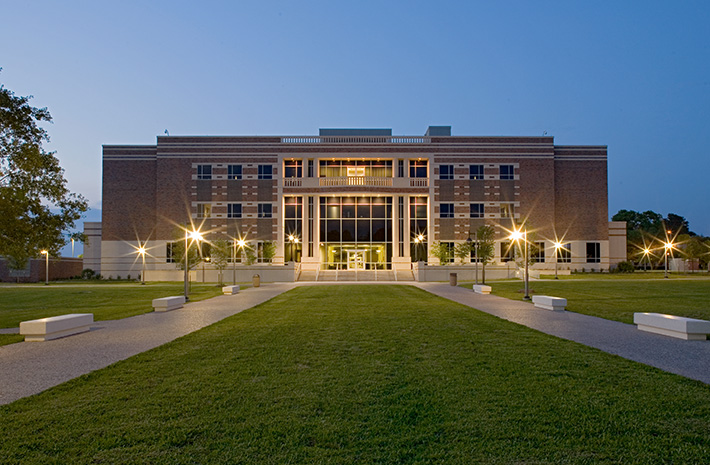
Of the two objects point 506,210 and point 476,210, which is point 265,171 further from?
point 506,210

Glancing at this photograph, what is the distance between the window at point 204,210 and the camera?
5241 cm

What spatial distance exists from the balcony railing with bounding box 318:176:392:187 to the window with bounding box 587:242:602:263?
2435 cm

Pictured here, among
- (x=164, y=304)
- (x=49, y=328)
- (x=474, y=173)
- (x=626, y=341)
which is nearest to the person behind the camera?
(x=626, y=341)

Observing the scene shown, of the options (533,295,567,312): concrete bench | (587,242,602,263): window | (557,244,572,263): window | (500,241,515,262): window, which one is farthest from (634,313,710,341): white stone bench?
(587,242,602,263): window

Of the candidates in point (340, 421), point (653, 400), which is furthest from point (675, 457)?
point (340, 421)

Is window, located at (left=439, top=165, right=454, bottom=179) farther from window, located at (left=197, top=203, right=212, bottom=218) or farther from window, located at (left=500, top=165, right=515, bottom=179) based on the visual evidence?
window, located at (left=197, top=203, right=212, bottom=218)

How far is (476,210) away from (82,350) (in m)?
46.8

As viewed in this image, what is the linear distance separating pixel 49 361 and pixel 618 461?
9.84 metres

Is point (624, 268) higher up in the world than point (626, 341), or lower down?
higher up

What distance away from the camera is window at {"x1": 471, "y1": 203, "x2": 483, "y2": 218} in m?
52.5

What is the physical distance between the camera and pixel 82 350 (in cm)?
1044

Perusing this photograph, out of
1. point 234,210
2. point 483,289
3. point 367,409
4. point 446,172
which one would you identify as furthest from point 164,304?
point 446,172

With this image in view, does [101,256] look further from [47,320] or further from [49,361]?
[49,361]

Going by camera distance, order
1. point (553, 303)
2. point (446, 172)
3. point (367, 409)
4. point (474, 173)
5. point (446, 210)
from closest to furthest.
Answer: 1. point (367, 409)
2. point (553, 303)
3. point (446, 210)
4. point (446, 172)
5. point (474, 173)
